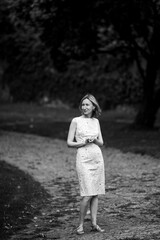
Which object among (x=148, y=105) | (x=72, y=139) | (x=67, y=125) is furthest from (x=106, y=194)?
(x=67, y=125)

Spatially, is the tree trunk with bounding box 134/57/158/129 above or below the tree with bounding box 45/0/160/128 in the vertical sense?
below

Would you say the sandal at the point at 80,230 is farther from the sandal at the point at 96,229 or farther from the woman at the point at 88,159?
the sandal at the point at 96,229

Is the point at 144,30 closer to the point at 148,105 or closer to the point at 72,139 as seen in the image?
the point at 148,105

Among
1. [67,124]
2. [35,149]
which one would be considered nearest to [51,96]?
[67,124]

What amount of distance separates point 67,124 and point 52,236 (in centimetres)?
2127

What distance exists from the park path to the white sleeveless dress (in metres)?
0.63

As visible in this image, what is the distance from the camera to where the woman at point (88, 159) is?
747 cm

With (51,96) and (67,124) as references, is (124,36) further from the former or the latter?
(51,96)

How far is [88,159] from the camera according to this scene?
7500 millimetres

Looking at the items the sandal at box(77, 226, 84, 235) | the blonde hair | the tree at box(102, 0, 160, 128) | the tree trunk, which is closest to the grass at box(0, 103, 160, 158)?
the tree trunk

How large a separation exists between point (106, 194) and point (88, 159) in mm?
3334

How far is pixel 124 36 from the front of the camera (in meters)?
22.9

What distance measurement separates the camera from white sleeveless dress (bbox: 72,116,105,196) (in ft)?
24.5

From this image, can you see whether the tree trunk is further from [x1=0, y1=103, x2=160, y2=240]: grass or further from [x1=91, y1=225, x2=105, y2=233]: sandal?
[x1=91, y1=225, x2=105, y2=233]: sandal
